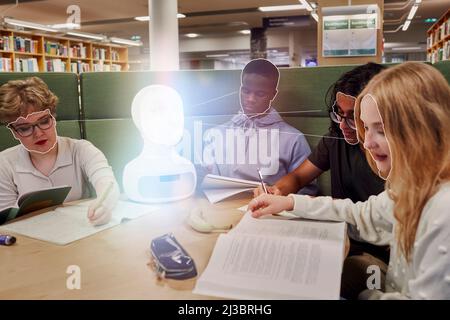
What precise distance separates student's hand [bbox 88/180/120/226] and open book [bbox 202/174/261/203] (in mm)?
313

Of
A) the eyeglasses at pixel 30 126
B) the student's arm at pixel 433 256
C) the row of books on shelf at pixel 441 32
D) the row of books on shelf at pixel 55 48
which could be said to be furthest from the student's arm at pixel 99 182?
the row of books on shelf at pixel 441 32

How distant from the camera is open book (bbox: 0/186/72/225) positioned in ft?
4.07

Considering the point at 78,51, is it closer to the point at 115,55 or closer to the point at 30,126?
the point at 115,55

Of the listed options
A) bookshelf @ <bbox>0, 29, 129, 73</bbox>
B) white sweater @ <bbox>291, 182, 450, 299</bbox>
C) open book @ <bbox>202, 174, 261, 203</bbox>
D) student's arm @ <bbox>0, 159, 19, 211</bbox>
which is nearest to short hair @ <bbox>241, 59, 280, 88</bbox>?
open book @ <bbox>202, 174, 261, 203</bbox>

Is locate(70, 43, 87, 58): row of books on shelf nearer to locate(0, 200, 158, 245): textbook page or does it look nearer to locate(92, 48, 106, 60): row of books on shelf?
locate(92, 48, 106, 60): row of books on shelf

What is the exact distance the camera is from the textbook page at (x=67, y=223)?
3.47 ft

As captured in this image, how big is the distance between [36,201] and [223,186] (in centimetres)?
60

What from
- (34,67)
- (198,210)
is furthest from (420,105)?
(34,67)

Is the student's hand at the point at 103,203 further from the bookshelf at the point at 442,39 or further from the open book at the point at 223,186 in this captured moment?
the bookshelf at the point at 442,39

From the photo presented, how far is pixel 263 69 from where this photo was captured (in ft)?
4.78

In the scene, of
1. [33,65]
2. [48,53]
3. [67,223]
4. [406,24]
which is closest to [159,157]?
[67,223]

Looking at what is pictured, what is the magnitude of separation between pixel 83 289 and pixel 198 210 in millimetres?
477

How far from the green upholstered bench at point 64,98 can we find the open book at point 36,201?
19 centimetres
